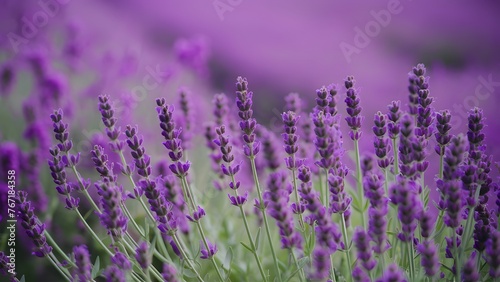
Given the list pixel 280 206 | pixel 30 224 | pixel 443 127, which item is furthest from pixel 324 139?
pixel 30 224

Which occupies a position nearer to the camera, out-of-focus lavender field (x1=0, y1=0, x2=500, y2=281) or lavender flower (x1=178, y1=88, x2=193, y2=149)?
lavender flower (x1=178, y1=88, x2=193, y2=149)

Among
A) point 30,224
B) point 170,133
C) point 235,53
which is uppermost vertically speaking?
point 235,53

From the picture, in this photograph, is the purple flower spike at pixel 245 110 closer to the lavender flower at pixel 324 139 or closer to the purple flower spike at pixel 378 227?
the lavender flower at pixel 324 139

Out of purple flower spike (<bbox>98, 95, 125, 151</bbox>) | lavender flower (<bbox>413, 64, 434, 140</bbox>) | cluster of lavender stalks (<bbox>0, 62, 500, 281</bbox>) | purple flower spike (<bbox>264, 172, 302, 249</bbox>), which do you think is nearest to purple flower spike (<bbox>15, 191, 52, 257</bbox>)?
cluster of lavender stalks (<bbox>0, 62, 500, 281</bbox>)

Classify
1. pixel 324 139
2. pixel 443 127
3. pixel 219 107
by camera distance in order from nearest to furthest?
pixel 324 139 → pixel 443 127 → pixel 219 107

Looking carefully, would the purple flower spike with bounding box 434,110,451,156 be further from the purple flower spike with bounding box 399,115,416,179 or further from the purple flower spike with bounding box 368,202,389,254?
the purple flower spike with bounding box 368,202,389,254

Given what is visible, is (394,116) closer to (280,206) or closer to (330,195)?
(330,195)

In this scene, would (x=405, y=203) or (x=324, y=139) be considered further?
(x=324, y=139)
